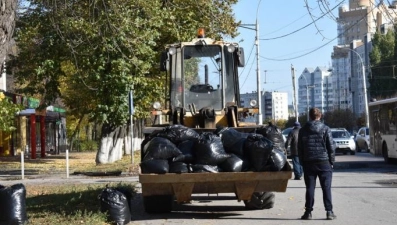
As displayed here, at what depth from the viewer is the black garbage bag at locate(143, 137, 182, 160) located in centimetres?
1197

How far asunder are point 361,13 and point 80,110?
114ft

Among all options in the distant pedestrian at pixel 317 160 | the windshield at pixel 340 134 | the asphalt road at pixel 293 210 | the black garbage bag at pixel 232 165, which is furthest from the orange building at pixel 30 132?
the distant pedestrian at pixel 317 160

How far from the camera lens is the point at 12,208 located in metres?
11.1

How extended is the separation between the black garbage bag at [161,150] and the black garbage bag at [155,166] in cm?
13

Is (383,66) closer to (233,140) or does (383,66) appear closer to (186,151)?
(233,140)

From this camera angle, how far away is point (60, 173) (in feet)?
95.6

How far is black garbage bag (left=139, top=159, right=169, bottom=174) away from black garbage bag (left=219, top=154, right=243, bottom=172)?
968 millimetres

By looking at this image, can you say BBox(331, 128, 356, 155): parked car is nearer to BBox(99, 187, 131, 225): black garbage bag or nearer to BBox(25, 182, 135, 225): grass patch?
BBox(25, 182, 135, 225): grass patch

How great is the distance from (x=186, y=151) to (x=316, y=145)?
7.31ft

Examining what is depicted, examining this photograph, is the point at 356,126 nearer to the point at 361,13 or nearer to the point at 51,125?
the point at 51,125

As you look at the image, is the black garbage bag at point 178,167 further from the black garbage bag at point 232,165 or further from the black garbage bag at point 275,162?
the black garbage bag at point 275,162

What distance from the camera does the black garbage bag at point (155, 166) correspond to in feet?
38.3

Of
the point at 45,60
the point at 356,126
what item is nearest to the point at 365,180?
the point at 45,60

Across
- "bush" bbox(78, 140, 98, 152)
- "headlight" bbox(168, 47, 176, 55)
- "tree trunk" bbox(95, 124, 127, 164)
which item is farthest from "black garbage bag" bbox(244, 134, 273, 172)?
"bush" bbox(78, 140, 98, 152)
